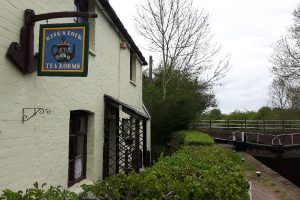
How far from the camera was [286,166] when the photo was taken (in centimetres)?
2547

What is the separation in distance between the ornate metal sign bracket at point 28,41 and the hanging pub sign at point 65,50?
0.46ft

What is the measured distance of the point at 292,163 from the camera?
25.7 m

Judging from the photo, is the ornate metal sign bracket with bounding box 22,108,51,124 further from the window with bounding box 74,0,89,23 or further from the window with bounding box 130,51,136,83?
the window with bounding box 130,51,136,83

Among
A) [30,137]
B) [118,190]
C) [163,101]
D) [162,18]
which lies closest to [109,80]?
[30,137]

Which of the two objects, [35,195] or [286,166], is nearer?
[35,195]

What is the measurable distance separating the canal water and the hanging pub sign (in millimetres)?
21676

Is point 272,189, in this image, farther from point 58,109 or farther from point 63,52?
point 63,52

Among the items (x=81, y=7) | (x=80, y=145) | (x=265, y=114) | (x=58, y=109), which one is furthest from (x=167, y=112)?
(x=265, y=114)

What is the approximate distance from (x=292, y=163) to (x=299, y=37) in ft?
31.5

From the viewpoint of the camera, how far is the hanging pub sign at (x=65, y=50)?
5059 millimetres

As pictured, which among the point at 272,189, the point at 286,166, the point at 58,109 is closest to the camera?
the point at 58,109

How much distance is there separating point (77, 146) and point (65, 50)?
3.77 metres

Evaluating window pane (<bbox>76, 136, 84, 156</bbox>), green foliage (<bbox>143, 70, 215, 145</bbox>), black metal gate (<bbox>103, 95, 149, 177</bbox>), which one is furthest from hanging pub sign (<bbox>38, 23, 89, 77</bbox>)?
green foliage (<bbox>143, 70, 215, 145</bbox>)

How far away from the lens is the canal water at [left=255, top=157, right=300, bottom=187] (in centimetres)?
2469
